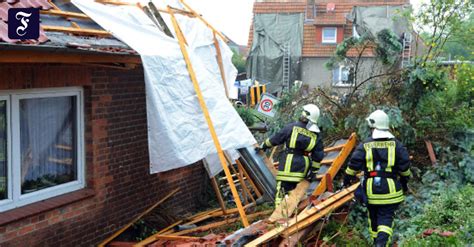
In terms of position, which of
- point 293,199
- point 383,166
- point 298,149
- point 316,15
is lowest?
point 293,199

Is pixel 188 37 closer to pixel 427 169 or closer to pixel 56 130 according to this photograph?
pixel 56 130

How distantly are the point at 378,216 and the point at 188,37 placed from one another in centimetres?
357

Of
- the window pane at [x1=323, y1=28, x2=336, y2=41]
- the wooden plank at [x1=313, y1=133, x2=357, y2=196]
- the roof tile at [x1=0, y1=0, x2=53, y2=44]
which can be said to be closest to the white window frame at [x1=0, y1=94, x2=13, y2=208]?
the roof tile at [x1=0, y1=0, x2=53, y2=44]

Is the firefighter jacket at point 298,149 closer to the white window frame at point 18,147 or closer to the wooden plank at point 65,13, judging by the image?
the white window frame at point 18,147

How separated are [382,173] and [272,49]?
27694 mm

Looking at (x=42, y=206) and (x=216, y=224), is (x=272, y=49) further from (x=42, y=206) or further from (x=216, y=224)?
(x=42, y=206)

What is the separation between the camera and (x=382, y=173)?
723 cm

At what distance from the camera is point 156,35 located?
771cm

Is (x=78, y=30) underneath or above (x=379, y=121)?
above

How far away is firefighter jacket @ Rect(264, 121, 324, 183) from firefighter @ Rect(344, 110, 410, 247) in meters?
0.83

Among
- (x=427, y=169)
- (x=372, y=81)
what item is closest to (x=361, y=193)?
(x=427, y=169)

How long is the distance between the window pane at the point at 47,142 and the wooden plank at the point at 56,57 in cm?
92

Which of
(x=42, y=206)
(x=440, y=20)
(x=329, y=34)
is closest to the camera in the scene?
(x=42, y=206)

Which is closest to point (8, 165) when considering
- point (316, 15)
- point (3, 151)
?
point (3, 151)
